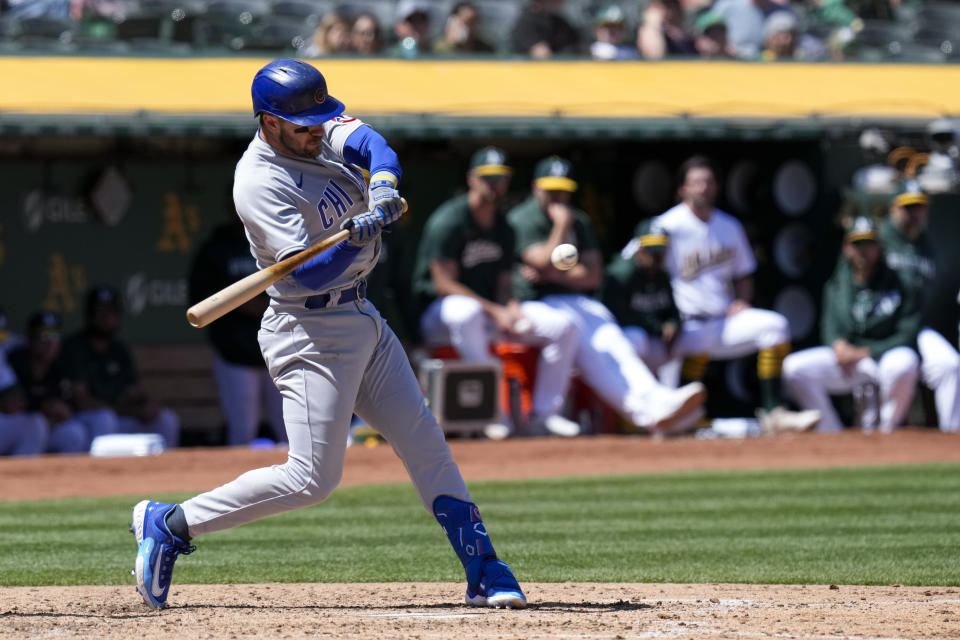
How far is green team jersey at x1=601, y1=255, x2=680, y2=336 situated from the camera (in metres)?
10.5

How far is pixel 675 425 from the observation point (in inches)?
397

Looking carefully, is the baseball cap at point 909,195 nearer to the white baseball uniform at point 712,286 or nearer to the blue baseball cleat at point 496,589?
the white baseball uniform at point 712,286

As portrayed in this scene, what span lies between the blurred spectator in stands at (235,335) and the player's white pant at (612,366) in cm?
192

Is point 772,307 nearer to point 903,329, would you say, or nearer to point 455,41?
point 903,329

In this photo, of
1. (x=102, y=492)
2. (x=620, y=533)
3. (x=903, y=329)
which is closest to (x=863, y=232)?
(x=903, y=329)

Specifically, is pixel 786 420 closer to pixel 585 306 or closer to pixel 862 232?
pixel 862 232

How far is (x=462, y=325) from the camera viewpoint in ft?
32.4

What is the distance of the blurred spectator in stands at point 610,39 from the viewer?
12.0 metres

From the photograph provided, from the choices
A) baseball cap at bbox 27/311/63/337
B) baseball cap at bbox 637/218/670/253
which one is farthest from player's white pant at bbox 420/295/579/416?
baseball cap at bbox 27/311/63/337

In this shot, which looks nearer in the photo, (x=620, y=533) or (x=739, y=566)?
(x=739, y=566)

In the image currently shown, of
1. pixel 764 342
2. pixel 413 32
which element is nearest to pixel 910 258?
pixel 764 342

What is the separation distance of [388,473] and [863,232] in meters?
3.82

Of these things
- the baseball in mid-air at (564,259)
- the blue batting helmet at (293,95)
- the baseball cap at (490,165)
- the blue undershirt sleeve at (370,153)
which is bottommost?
the baseball cap at (490,165)

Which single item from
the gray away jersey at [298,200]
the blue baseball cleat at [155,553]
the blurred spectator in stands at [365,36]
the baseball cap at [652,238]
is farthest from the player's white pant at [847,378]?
the blue baseball cleat at [155,553]
